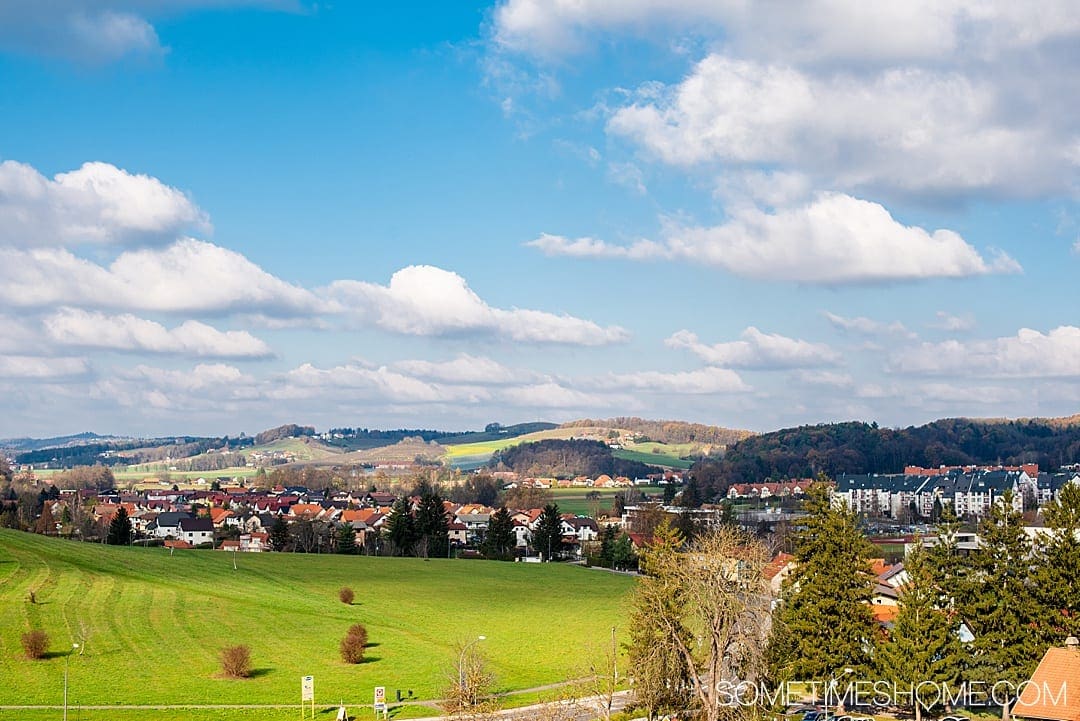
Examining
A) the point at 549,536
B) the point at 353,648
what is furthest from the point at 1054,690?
the point at 549,536

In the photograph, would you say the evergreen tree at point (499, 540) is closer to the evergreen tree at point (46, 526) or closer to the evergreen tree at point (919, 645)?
the evergreen tree at point (46, 526)

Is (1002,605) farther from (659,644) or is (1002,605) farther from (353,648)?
(353,648)

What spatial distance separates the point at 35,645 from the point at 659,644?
3617 centimetres

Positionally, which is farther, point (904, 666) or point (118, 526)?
point (118, 526)

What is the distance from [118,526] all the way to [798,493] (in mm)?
123656

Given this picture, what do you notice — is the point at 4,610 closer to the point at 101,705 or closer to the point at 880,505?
the point at 101,705

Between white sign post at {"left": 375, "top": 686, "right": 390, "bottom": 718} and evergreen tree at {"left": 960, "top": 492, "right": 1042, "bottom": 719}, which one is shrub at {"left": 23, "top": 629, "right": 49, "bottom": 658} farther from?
evergreen tree at {"left": 960, "top": 492, "right": 1042, "bottom": 719}

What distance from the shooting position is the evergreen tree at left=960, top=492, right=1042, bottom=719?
149 feet

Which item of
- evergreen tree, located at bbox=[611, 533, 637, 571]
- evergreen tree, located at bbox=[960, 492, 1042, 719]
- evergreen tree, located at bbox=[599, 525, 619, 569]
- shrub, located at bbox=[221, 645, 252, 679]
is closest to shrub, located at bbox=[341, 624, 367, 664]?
shrub, located at bbox=[221, 645, 252, 679]

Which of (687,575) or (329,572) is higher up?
(687,575)

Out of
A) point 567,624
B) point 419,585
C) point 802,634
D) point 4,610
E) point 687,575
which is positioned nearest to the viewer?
point 687,575

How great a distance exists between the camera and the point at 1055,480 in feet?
565

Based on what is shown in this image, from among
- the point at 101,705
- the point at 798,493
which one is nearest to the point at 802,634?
the point at 101,705

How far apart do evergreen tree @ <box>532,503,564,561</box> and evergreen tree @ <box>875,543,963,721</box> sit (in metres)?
82.8
